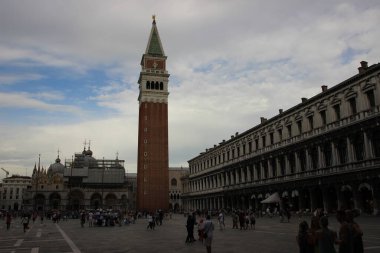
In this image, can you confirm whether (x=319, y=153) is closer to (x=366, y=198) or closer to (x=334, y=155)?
(x=334, y=155)

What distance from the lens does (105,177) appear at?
107 meters

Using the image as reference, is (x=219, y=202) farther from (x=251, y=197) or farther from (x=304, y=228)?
(x=304, y=228)

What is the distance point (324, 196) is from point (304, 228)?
34.0m

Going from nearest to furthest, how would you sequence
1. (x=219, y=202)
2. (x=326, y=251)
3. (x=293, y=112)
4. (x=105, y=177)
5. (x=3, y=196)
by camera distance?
(x=326, y=251), (x=293, y=112), (x=219, y=202), (x=105, y=177), (x=3, y=196)

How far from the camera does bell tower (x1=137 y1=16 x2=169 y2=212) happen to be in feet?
260

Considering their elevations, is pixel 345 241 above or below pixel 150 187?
below

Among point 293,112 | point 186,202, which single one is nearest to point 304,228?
point 293,112

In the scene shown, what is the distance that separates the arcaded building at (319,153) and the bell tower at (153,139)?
19.5 meters

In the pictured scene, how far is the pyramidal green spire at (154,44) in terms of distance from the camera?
88500mm

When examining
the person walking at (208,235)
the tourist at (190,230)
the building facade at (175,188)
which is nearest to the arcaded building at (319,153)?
the tourist at (190,230)

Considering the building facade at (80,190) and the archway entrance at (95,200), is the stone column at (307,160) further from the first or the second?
the archway entrance at (95,200)

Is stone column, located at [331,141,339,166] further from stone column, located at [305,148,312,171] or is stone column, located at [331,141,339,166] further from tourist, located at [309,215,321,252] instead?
tourist, located at [309,215,321,252]

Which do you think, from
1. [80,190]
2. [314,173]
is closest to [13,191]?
[80,190]

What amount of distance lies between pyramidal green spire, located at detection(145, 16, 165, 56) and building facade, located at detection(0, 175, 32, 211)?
8667cm
